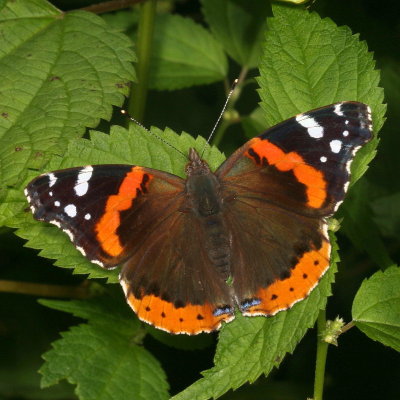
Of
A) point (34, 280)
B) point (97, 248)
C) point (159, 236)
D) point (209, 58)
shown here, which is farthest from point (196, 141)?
point (34, 280)

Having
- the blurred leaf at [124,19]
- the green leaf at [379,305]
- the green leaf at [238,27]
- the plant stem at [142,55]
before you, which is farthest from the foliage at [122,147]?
the blurred leaf at [124,19]

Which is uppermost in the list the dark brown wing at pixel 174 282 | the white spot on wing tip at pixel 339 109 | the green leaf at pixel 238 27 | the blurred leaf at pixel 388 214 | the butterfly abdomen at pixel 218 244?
the white spot on wing tip at pixel 339 109

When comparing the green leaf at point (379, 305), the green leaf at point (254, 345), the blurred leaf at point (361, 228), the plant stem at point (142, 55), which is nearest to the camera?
the green leaf at point (254, 345)

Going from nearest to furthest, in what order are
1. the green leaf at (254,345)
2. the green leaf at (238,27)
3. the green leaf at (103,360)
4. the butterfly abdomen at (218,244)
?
1. the green leaf at (254,345)
2. the butterfly abdomen at (218,244)
3. the green leaf at (103,360)
4. the green leaf at (238,27)

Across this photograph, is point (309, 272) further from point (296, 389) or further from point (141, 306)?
point (296, 389)

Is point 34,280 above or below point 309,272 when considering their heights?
below

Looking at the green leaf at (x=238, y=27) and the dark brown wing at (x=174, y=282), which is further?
the green leaf at (x=238, y=27)

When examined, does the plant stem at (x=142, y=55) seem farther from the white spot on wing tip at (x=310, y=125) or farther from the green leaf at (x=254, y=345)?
the green leaf at (x=254, y=345)
